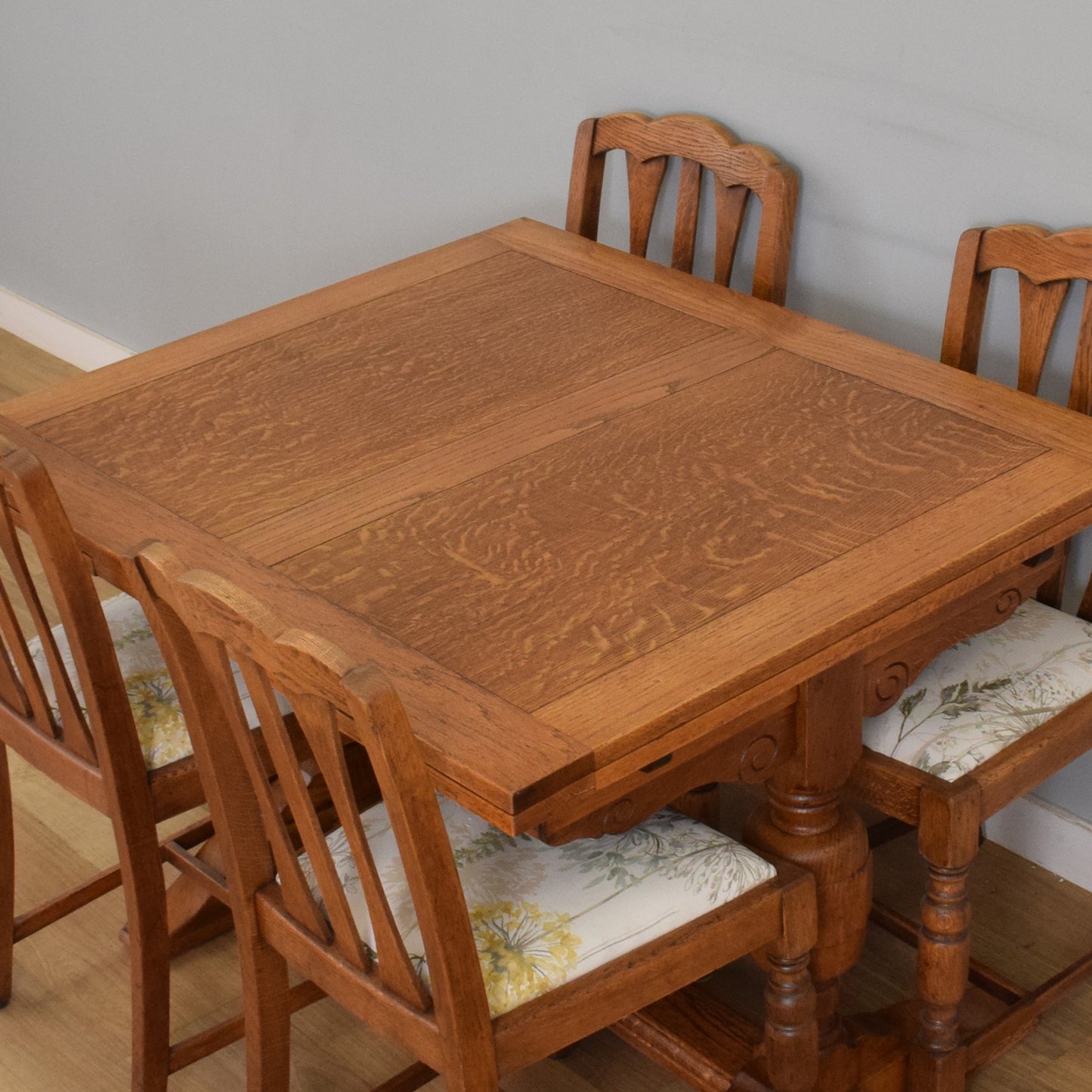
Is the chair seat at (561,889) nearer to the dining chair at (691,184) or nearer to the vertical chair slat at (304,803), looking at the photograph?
the vertical chair slat at (304,803)

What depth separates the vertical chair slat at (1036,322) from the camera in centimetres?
193

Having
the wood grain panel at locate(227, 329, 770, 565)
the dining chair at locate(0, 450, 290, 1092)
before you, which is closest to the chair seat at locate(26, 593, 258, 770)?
the dining chair at locate(0, 450, 290, 1092)

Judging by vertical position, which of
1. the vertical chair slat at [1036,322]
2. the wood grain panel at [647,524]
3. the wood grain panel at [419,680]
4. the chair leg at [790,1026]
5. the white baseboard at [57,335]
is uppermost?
the vertical chair slat at [1036,322]

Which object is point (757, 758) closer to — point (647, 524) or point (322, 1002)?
point (647, 524)

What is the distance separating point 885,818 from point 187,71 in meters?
2.08

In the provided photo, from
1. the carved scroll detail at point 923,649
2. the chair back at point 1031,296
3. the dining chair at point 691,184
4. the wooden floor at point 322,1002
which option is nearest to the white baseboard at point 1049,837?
the wooden floor at point 322,1002

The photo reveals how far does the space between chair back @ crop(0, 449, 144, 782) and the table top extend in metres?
0.09

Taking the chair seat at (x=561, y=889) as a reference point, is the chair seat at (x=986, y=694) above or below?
above

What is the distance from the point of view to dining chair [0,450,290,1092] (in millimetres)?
1590

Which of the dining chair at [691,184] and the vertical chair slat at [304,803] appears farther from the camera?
the dining chair at [691,184]

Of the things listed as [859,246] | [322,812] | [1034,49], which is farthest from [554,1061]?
[1034,49]

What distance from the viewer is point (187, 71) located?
3217mm

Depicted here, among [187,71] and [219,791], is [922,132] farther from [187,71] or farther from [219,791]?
[187,71]

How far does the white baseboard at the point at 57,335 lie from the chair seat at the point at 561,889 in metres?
2.43
